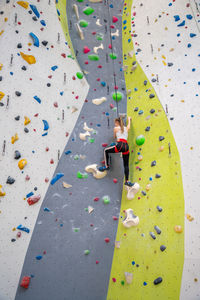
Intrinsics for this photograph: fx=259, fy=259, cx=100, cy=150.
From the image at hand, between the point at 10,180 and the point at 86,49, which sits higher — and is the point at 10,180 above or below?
below

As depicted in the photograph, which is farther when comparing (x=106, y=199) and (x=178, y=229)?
(x=106, y=199)

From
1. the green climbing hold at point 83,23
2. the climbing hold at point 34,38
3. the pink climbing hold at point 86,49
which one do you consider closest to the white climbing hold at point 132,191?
the pink climbing hold at point 86,49

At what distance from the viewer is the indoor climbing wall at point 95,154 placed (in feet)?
8.43

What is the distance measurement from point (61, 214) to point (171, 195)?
120 cm

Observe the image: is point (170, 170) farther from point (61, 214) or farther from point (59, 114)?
point (59, 114)

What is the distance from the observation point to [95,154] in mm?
3184

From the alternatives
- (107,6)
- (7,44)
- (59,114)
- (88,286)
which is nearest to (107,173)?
(59,114)

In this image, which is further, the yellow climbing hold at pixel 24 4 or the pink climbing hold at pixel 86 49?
the pink climbing hold at pixel 86 49

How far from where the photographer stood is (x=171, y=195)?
2725mm

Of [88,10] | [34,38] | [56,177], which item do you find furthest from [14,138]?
[88,10]

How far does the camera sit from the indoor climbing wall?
2.57m

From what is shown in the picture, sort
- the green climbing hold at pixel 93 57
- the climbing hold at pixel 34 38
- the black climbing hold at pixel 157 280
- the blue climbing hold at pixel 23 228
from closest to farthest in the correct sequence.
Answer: the black climbing hold at pixel 157 280 → the blue climbing hold at pixel 23 228 → the climbing hold at pixel 34 38 → the green climbing hold at pixel 93 57

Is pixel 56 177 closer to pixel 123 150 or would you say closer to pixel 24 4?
pixel 123 150

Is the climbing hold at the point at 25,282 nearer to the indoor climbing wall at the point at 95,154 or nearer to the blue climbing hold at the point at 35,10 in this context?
the indoor climbing wall at the point at 95,154
